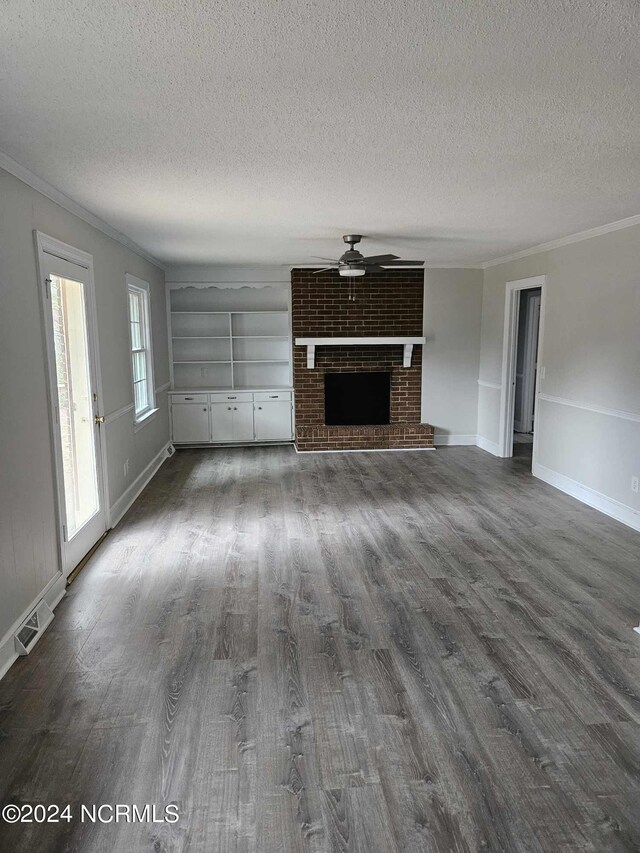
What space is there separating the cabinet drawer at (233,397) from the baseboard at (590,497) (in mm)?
3638

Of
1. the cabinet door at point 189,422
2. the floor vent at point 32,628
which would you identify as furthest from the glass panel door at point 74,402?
the cabinet door at point 189,422

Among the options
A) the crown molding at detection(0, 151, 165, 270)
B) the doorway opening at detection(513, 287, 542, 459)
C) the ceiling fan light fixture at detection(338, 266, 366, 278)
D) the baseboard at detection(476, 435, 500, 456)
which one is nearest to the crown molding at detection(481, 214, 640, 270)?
the doorway opening at detection(513, 287, 542, 459)

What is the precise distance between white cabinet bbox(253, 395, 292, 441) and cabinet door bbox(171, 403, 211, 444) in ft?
2.20

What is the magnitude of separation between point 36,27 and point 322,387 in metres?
6.11

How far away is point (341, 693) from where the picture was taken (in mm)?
2469

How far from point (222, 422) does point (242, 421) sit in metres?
0.26

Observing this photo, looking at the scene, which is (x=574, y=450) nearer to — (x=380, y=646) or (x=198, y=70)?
(x=380, y=646)

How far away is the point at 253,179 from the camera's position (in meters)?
3.16

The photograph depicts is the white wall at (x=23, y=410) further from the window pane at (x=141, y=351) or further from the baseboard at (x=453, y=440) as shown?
the baseboard at (x=453, y=440)

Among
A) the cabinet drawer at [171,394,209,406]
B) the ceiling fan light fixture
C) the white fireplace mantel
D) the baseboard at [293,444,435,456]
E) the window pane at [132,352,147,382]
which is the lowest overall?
the baseboard at [293,444,435,456]

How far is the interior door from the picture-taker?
3383mm

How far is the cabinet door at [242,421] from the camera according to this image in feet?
25.1

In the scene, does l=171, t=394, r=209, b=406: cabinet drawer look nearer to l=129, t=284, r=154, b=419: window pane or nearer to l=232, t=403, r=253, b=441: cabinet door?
l=232, t=403, r=253, b=441: cabinet door

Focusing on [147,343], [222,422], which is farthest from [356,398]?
[147,343]
